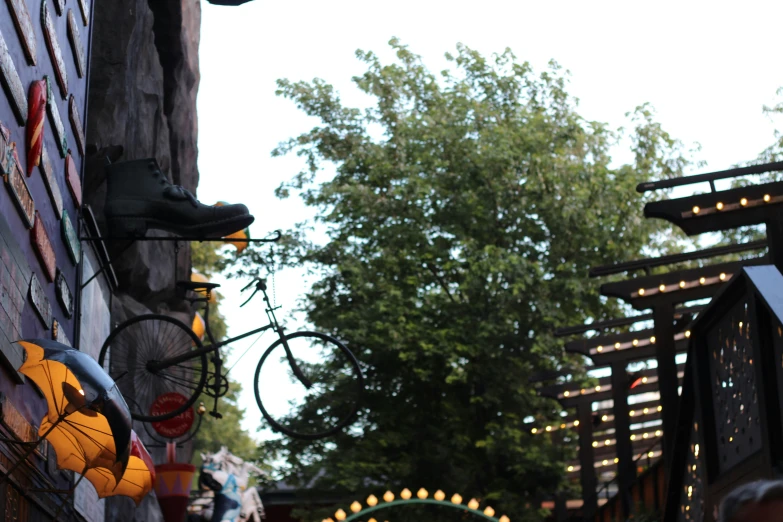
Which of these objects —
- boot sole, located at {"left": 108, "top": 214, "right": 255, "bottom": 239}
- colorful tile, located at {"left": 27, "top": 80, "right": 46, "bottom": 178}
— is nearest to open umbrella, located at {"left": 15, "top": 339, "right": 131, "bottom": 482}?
colorful tile, located at {"left": 27, "top": 80, "right": 46, "bottom": 178}

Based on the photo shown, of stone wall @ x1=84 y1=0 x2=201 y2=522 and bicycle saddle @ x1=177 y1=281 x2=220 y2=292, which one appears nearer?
bicycle saddle @ x1=177 y1=281 x2=220 y2=292

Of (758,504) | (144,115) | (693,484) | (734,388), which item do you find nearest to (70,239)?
(693,484)

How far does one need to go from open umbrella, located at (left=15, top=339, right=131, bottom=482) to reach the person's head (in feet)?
14.8

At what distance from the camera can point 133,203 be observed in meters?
11.1

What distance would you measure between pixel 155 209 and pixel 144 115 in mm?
5598

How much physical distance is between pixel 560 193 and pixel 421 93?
506cm

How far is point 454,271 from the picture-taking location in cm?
2605

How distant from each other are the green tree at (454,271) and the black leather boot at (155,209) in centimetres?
1300

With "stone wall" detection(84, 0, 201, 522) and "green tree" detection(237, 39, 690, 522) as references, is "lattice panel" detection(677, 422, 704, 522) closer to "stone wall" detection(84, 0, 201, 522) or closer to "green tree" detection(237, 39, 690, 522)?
"stone wall" detection(84, 0, 201, 522)

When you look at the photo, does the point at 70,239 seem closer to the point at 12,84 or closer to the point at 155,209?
the point at 155,209

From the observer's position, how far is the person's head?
2.71m

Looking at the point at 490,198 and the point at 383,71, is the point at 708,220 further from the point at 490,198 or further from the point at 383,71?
the point at 383,71

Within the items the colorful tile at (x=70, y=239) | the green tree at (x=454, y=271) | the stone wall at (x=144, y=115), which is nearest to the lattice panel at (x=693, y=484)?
the colorful tile at (x=70, y=239)

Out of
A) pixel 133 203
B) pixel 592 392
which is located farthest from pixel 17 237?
pixel 592 392
